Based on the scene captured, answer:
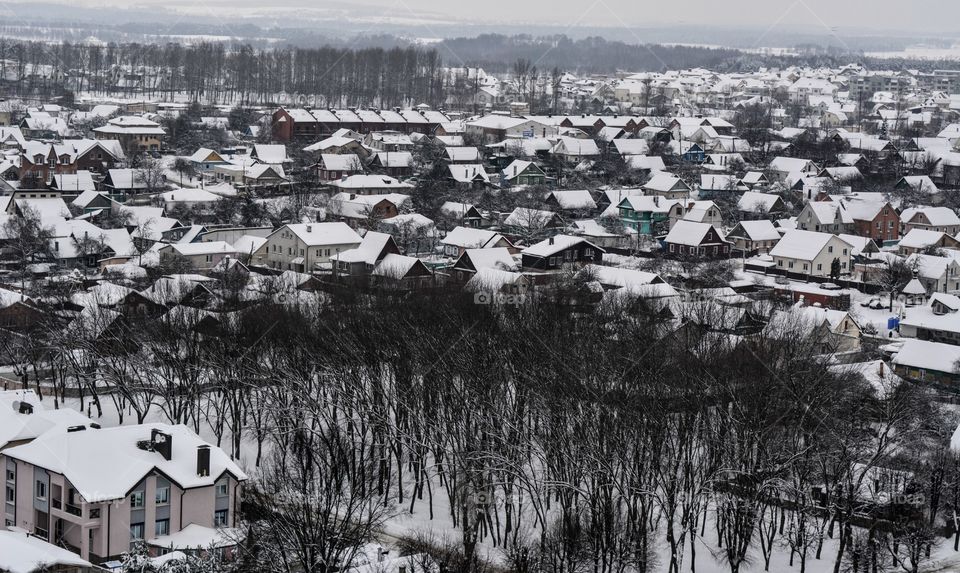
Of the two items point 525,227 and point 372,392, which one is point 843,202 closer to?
point 525,227

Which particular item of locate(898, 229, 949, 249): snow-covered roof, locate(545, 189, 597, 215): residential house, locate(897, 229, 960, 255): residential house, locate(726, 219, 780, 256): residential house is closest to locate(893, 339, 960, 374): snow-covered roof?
locate(897, 229, 960, 255): residential house

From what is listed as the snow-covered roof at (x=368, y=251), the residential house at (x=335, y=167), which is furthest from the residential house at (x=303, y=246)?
the residential house at (x=335, y=167)

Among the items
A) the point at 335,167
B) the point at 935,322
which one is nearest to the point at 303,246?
the point at 335,167

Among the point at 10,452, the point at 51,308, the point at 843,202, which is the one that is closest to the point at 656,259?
the point at 843,202

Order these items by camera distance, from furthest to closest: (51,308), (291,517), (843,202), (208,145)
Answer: (208,145)
(843,202)
(51,308)
(291,517)

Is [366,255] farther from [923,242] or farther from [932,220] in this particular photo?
[932,220]

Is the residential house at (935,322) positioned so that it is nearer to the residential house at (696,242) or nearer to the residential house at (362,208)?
the residential house at (696,242)

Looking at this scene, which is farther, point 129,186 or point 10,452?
point 129,186
